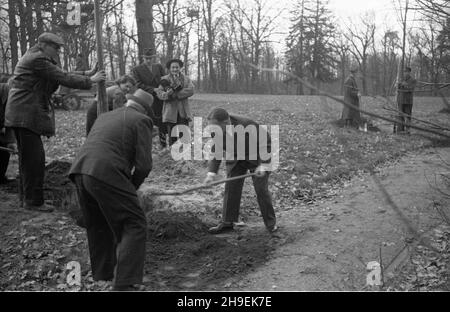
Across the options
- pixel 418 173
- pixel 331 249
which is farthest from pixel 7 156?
pixel 418 173

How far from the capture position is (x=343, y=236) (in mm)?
5824

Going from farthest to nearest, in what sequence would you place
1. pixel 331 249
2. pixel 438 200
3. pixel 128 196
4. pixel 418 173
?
pixel 418 173, pixel 438 200, pixel 331 249, pixel 128 196

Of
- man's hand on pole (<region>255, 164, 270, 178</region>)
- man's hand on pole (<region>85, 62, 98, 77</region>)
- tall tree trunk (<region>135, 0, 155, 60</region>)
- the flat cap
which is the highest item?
tall tree trunk (<region>135, 0, 155, 60</region>)

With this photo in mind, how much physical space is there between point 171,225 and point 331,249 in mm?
2053

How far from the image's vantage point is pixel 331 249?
5.39m

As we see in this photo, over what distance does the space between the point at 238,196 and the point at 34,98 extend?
289 cm

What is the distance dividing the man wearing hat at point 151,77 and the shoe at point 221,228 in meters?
3.43

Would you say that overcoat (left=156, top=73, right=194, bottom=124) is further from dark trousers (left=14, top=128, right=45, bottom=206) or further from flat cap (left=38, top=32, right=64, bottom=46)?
dark trousers (left=14, top=128, right=45, bottom=206)

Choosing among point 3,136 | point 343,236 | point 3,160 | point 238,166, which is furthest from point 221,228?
point 3,136

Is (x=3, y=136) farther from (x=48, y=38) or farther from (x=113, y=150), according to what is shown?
(x=113, y=150)

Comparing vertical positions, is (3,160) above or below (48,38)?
below

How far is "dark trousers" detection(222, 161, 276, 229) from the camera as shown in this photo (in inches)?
232

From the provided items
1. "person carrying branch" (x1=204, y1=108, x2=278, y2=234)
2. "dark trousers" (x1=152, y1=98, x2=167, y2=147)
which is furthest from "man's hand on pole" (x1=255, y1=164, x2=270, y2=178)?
"dark trousers" (x1=152, y1=98, x2=167, y2=147)
